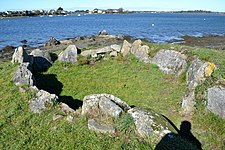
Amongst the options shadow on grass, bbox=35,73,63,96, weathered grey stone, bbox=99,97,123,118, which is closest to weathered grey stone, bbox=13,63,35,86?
shadow on grass, bbox=35,73,63,96

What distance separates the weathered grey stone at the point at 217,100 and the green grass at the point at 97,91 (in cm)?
36

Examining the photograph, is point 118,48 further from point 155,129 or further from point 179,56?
point 155,129

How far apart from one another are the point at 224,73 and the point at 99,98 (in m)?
8.11

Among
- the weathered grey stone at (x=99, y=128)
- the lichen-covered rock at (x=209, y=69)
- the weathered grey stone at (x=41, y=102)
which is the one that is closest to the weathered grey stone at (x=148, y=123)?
the weathered grey stone at (x=99, y=128)

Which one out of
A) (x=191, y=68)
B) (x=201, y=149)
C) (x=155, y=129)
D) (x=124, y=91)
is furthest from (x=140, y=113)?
(x=191, y=68)

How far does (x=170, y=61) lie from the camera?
2178 cm

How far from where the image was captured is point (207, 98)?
14609 mm

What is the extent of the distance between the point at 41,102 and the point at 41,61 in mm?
10084

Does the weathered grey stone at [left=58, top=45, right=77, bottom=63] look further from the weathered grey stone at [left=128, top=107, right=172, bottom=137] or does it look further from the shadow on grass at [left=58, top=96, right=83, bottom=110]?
the weathered grey stone at [left=128, top=107, right=172, bottom=137]

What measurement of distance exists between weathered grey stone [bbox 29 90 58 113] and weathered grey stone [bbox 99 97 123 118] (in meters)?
3.00

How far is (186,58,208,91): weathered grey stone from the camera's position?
16.5 metres

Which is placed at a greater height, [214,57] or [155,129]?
[214,57]

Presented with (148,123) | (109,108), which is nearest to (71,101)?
(109,108)

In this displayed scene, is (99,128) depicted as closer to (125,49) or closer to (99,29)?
(125,49)
